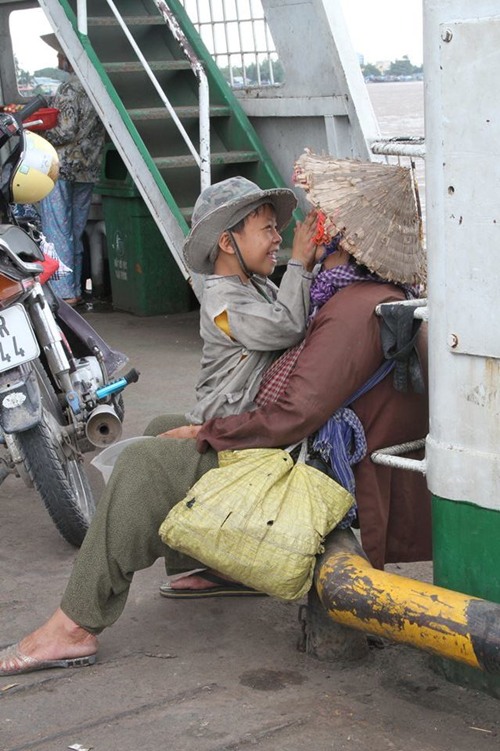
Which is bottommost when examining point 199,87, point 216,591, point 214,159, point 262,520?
point 216,591

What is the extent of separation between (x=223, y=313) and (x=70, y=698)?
1139 millimetres

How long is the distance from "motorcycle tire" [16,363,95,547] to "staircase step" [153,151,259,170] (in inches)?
137

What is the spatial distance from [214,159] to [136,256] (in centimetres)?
100

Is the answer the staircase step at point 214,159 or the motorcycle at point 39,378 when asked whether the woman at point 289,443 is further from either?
the staircase step at point 214,159

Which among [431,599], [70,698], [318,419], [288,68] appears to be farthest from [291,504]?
[288,68]

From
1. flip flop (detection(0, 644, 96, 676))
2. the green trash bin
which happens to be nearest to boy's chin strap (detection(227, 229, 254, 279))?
flip flop (detection(0, 644, 96, 676))

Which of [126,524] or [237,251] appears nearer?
[126,524]

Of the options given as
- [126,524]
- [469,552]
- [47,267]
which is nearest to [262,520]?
[126,524]

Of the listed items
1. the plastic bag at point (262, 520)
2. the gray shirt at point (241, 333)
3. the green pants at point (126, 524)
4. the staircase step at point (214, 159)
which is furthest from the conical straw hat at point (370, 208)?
the staircase step at point (214, 159)

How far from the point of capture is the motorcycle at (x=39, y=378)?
4074 millimetres

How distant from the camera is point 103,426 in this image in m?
4.36

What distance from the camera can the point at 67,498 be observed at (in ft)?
13.5

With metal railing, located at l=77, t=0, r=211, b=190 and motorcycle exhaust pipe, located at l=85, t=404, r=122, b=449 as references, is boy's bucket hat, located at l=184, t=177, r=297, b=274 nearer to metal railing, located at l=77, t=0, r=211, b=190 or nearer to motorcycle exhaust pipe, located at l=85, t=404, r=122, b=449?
motorcycle exhaust pipe, located at l=85, t=404, r=122, b=449

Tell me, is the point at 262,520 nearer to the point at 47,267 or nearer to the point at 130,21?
the point at 47,267
